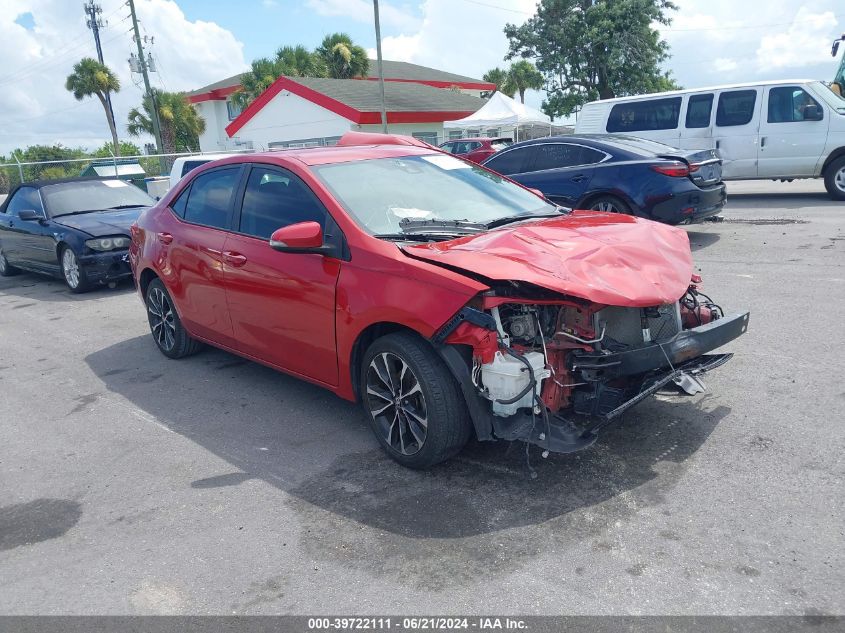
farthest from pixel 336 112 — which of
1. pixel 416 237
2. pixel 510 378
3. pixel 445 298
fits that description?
pixel 510 378

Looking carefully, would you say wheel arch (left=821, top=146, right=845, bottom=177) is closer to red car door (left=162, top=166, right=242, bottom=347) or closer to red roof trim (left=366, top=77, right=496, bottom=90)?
red car door (left=162, top=166, right=242, bottom=347)

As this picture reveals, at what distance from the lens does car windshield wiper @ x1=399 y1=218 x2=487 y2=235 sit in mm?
4148

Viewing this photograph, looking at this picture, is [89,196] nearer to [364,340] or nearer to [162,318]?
[162,318]

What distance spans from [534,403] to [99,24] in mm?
54198

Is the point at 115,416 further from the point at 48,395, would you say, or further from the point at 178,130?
the point at 178,130

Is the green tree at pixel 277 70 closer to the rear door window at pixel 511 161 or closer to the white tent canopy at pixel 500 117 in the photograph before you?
→ the white tent canopy at pixel 500 117

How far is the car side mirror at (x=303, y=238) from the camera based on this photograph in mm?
4043

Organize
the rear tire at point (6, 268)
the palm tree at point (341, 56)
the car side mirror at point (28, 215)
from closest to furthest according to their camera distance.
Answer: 1. the car side mirror at point (28, 215)
2. the rear tire at point (6, 268)
3. the palm tree at point (341, 56)

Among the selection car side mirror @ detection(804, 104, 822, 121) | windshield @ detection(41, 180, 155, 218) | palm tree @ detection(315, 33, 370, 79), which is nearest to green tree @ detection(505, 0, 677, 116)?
palm tree @ detection(315, 33, 370, 79)

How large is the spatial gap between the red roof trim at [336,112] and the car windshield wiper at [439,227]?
26780 mm

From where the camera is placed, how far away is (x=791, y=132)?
12422 millimetres

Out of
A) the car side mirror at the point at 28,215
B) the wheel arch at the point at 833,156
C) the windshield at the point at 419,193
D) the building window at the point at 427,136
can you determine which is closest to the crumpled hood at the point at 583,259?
the windshield at the point at 419,193

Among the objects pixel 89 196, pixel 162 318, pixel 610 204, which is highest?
pixel 89 196

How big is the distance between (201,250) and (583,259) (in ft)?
9.93
